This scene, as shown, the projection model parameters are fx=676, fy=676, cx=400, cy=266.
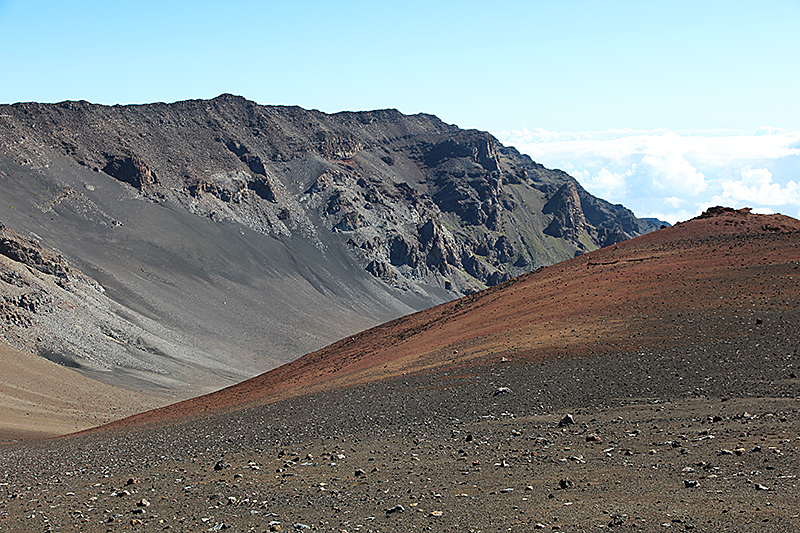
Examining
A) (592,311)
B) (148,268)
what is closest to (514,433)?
(592,311)

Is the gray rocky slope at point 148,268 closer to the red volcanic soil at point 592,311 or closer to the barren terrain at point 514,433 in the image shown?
the red volcanic soil at point 592,311

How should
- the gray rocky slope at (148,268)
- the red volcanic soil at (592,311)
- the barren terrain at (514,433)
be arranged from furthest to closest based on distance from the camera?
the gray rocky slope at (148,268) < the red volcanic soil at (592,311) < the barren terrain at (514,433)

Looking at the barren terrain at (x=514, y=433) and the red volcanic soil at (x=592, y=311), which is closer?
the barren terrain at (x=514, y=433)

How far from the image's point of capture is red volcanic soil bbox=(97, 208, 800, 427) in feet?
97.8

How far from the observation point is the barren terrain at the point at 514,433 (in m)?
13.7

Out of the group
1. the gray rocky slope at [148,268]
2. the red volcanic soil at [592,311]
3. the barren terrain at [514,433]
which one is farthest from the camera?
the gray rocky slope at [148,268]

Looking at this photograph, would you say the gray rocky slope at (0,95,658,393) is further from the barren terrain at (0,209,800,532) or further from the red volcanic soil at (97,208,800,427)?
the barren terrain at (0,209,800,532)

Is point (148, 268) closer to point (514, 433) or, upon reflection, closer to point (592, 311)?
point (592, 311)

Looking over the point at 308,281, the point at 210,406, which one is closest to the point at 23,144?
the point at 308,281

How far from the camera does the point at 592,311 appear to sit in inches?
1356

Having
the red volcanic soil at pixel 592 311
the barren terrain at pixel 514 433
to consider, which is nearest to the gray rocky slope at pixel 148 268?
the red volcanic soil at pixel 592 311

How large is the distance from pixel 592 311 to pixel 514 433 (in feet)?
54.3

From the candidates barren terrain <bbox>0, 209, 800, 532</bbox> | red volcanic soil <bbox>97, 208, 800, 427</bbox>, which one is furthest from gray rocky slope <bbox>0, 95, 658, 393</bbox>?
barren terrain <bbox>0, 209, 800, 532</bbox>

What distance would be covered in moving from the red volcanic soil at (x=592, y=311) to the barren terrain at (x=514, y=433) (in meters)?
0.20
